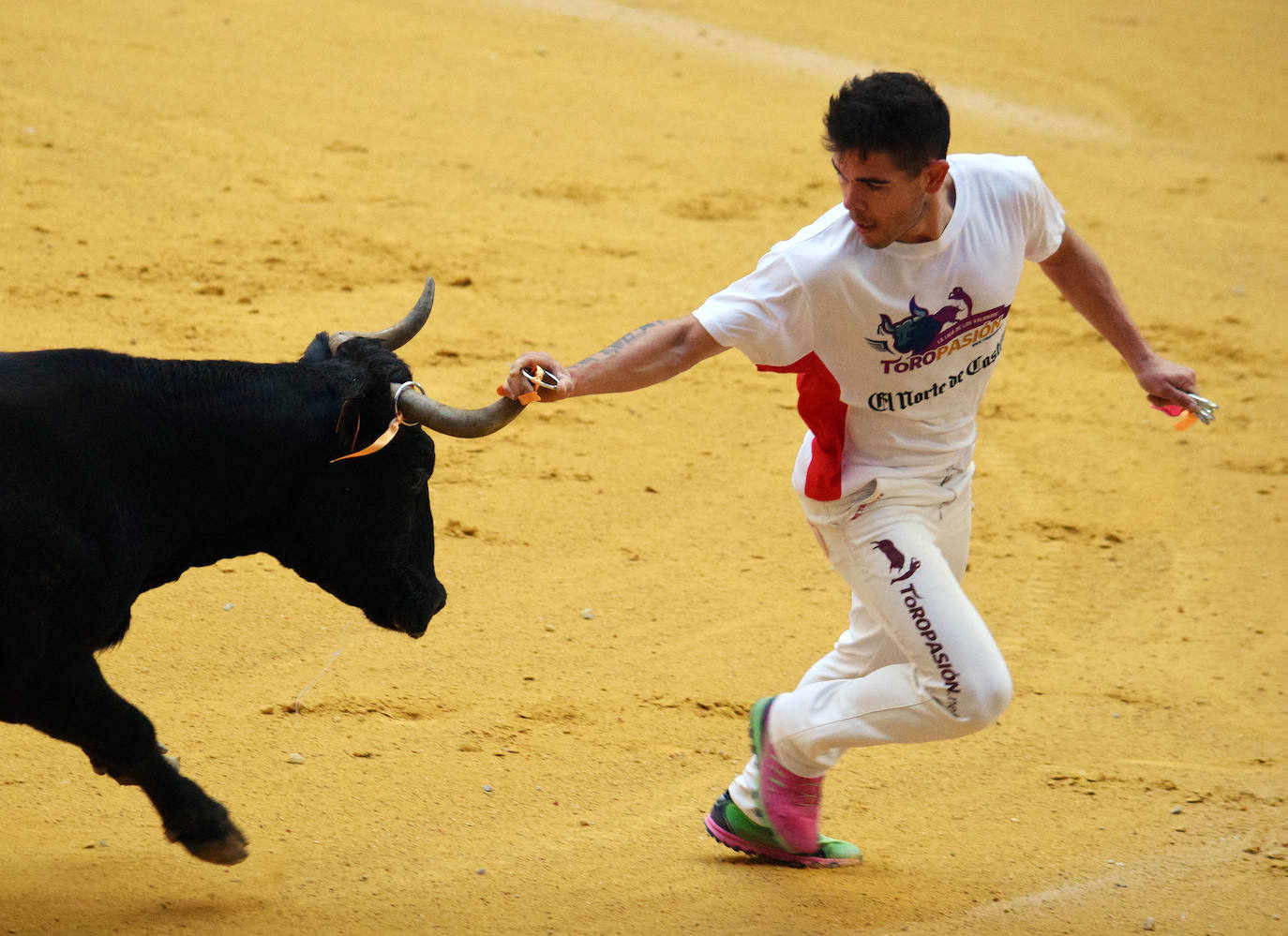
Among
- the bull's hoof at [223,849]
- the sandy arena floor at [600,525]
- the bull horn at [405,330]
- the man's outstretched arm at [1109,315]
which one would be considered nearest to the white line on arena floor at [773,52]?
the sandy arena floor at [600,525]

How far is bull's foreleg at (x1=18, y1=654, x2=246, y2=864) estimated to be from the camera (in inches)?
139

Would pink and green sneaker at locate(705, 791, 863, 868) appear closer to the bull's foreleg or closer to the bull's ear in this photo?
the bull's foreleg

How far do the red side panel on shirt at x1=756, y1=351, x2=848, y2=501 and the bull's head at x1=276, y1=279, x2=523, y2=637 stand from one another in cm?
90

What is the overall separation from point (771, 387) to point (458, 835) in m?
4.09

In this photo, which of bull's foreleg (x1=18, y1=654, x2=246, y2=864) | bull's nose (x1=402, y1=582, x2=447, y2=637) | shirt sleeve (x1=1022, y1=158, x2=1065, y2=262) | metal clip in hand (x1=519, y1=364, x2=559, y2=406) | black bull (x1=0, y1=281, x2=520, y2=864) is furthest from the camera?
bull's nose (x1=402, y1=582, x2=447, y2=637)

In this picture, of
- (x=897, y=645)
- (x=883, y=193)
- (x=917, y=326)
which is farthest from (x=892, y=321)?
(x=897, y=645)

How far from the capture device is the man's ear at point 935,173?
342 cm

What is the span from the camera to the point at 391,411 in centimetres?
381

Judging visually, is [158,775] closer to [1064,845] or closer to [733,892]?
[733,892]

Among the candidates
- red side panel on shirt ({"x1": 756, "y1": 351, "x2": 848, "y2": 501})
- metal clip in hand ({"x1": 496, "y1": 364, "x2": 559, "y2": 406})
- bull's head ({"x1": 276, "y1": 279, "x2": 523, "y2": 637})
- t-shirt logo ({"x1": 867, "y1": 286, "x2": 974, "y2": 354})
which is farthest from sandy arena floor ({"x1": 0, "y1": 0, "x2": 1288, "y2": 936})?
t-shirt logo ({"x1": 867, "y1": 286, "x2": 974, "y2": 354})

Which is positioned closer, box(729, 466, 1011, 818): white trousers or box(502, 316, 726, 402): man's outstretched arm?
box(502, 316, 726, 402): man's outstretched arm

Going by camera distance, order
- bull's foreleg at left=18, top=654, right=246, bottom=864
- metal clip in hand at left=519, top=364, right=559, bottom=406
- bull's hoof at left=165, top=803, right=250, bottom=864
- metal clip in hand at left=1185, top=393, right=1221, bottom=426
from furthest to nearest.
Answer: metal clip in hand at left=1185, top=393, right=1221, bottom=426, bull's hoof at left=165, top=803, right=250, bottom=864, bull's foreleg at left=18, top=654, right=246, bottom=864, metal clip in hand at left=519, top=364, right=559, bottom=406

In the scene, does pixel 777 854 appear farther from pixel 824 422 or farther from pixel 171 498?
pixel 171 498

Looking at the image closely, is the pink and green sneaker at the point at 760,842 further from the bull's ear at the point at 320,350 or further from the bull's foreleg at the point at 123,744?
the bull's ear at the point at 320,350
